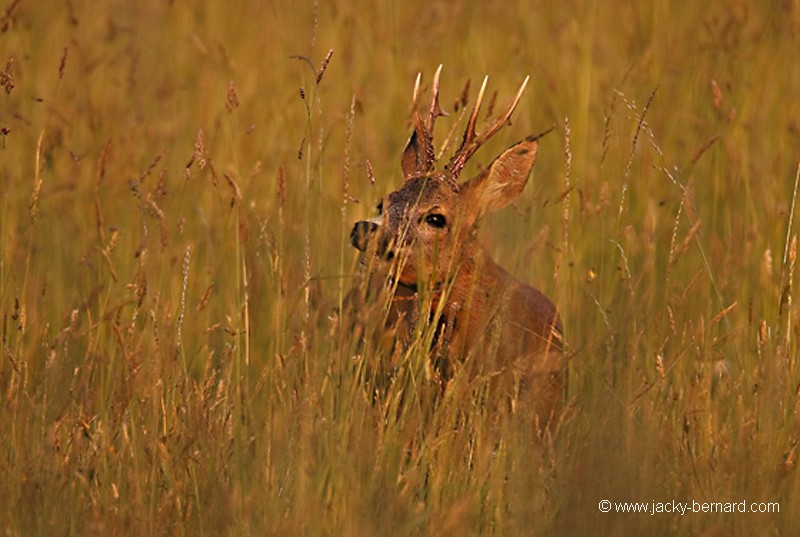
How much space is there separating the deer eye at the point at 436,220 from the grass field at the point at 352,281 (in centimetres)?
17

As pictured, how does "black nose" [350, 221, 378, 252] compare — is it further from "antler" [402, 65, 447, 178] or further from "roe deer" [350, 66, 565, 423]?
"antler" [402, 65, 447, 178]

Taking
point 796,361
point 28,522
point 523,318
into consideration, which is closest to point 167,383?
point 28,522

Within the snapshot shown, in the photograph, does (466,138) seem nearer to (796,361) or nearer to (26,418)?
(796,361)

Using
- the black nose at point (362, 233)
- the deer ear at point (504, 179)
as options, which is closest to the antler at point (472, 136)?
the deer ear at point (504, 179)

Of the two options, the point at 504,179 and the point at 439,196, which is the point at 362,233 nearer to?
the point at 439,196

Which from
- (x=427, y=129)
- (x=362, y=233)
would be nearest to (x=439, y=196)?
(x=427, y=129)

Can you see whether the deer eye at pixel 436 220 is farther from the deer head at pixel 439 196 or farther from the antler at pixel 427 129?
the antler at pixel 427 129

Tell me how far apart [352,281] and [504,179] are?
63cm

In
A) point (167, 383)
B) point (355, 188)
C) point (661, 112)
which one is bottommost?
point (167, 383)

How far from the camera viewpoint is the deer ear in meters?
5.03

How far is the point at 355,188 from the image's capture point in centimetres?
659

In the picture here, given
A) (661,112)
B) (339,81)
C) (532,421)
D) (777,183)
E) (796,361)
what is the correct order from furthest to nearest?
(339,81) < (661,112) < (777,183) < (796,361) < (532,421)

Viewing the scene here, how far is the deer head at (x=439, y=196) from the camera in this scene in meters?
4.29

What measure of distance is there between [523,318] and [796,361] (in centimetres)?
95
